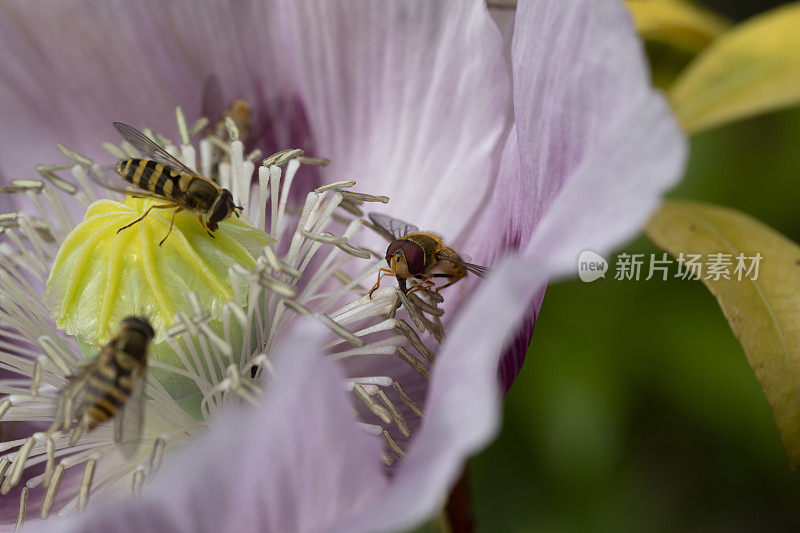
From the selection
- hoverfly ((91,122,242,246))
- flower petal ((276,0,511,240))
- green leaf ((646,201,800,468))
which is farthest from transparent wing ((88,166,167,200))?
green leaf ((646,201,800,468))

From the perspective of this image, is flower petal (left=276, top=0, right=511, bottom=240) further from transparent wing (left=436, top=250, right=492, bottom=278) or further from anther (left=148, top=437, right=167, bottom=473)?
anther (left=148, top=437, right=167, bottom=473)

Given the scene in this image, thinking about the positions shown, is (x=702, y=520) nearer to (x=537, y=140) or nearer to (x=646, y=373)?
(x=646, y=373)

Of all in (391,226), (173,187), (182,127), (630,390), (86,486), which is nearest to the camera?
(86,486)

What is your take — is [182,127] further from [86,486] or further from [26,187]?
[86,486]

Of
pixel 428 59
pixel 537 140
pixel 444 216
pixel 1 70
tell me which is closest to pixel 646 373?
pixel 444 216

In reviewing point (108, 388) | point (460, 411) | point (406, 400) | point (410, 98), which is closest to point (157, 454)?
point (108, 388)

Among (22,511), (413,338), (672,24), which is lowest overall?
(22,511)
